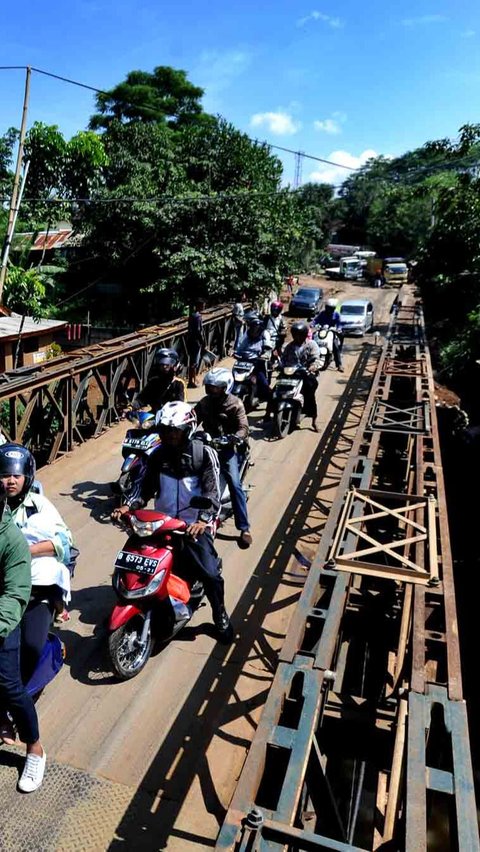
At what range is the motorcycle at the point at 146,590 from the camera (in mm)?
4449

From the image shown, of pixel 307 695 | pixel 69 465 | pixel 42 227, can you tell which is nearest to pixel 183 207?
pixel 42 227

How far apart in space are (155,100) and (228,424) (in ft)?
122

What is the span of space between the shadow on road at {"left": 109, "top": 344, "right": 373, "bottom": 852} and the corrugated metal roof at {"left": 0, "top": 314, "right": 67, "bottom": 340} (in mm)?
11528

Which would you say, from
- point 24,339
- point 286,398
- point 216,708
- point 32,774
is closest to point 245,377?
point 286,398

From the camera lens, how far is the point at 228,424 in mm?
6711

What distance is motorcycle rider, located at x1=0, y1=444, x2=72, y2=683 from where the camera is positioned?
3736 mm

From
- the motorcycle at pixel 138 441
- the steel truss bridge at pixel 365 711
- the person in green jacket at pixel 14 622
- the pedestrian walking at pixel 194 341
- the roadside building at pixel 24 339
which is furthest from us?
the roadside building at pixel 24 339

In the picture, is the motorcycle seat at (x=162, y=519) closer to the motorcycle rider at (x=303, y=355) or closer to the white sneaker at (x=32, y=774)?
the white sneaker at (x=32, y=774)

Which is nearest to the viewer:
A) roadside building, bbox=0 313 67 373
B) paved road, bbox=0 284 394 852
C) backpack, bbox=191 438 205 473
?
paved road, bbox=0 284 394 852

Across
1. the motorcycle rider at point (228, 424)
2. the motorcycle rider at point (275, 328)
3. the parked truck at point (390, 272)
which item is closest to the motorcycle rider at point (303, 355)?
the motorcycle rider at point (275, 328)

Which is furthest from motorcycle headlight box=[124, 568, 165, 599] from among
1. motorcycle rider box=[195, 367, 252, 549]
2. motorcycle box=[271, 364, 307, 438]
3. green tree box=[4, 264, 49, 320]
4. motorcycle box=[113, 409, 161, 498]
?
green tree box=[4, 264, 49, 320]

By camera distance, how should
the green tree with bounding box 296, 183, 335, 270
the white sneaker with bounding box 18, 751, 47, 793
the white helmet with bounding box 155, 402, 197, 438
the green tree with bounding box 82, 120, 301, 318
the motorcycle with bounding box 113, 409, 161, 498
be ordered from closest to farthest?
the white sneaker with bounding box 18, 751, 47, 793 → the white helmet with bounding box 155, 402, 197, 438 → the motorcycle with bounding box 113, 409, 161, 498 → the green tree with bounding box 82, 120, 301, 318 → the green tree with bounding box 296, 183, 335, 270

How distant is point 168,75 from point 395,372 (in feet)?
115

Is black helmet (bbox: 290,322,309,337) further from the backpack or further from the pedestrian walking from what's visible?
the backpack
